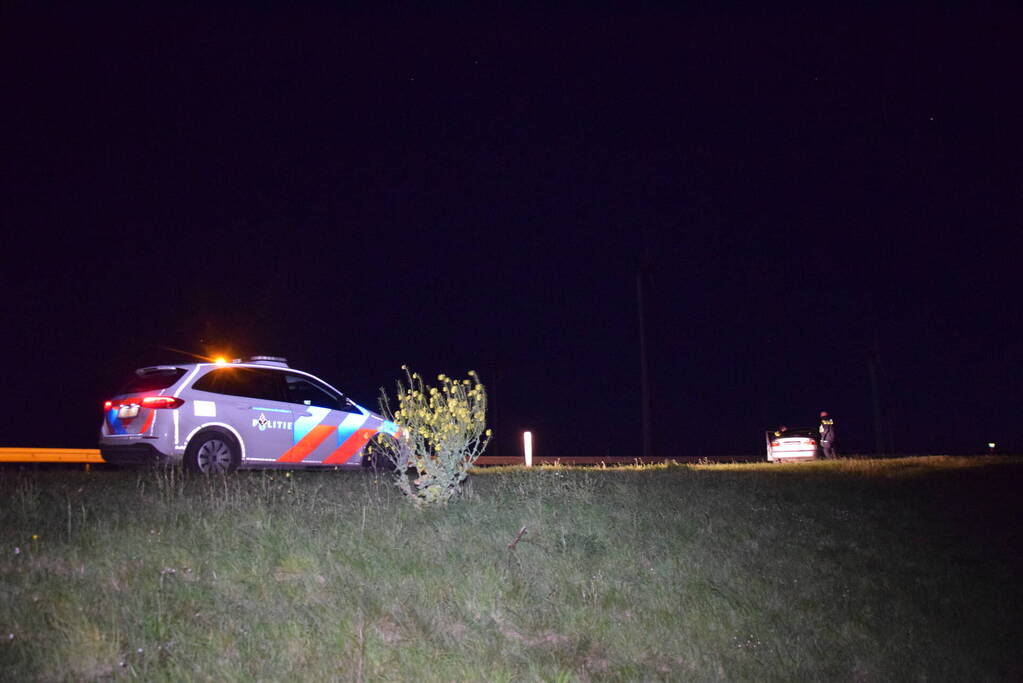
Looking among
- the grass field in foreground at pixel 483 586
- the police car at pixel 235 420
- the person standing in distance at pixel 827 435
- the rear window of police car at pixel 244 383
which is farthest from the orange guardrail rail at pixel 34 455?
the person standing in distance at pixel 827 435

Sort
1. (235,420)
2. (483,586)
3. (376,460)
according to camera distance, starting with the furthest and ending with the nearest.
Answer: (376,460), (235,420), (483,586)

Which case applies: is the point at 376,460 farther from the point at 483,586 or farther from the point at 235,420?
the point at 483,586

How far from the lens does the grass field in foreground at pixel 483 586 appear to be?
556 cm

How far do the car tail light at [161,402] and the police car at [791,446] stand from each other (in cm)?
1956

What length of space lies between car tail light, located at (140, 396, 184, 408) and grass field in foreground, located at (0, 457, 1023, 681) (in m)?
1.39

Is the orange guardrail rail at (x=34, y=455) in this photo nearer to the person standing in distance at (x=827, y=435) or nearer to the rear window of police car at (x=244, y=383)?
the rear window of police car at (x=244, y=383)

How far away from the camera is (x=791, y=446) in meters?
26.5

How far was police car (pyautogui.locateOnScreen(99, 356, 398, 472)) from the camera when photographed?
11164 millimetres

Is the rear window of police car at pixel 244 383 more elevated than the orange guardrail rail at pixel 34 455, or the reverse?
the rear window of police car at pixel 244 383

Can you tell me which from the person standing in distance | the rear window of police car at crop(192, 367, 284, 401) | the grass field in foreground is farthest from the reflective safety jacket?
the rear window of police car at crop(192, 367, 284, 401)

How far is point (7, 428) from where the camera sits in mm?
45500

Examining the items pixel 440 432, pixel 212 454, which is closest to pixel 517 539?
pixel 440 432

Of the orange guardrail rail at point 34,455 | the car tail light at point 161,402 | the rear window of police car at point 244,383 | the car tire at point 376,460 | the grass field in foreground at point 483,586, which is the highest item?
the rear window of police car at point 244,383

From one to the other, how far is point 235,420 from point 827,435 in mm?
17574
